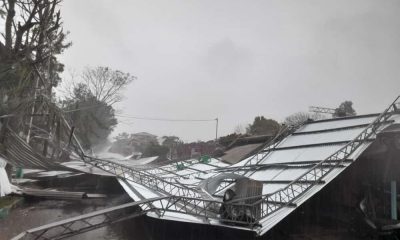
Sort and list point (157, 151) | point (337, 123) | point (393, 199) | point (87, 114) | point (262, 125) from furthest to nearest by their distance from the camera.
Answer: point (262, 125) → point (157, 151) → point (87, 114) → point (337, 123) → point (393, 199)

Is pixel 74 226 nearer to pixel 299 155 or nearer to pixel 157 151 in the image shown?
pixel 299 155

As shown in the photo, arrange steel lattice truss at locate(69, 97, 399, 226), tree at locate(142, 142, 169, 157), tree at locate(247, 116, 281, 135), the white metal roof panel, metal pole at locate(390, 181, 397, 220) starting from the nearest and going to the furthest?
steel lattice truss at locate(69, 97, 399, 226)
metal pole at locate(390, 181, 397, 220)
the white metal roof panel
tree at locate(247, 116, 281, 135)
tree at locate(142, 142, 169, 157)

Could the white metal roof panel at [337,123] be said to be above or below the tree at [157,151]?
above

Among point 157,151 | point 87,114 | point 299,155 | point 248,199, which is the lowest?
point 248,199

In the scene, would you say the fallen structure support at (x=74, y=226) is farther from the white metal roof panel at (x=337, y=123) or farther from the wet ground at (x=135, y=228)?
the white metal roof panel at (x=337, y=123)

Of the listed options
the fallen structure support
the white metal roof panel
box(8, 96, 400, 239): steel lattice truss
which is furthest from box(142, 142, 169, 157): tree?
the fallen structure support

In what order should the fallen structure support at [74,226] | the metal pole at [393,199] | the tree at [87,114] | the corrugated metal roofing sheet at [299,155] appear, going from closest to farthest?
1. the fallen structure support at [74,226]
2. the corrugated metal roofing sheet at [299,155]
3. the metal pole at [393,199]
4. the tree at [87,114]

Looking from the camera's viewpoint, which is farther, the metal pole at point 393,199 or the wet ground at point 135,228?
the metal pole at point 393,199

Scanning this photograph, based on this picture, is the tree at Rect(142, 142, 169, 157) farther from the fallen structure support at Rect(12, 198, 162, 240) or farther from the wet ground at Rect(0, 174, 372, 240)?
the fallen structure support at Rect(12, 198, 162, 240)

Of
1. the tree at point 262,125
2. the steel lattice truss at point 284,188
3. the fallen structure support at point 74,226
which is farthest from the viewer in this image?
the tree at point 262,125

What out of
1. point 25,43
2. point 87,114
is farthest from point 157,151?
point 25,43

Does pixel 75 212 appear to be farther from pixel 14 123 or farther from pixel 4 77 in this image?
pixel 4 77

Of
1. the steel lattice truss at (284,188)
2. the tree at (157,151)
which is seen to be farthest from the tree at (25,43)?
the tree at (157,151)

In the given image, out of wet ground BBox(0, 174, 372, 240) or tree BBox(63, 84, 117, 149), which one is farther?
tree BBox(63, 84, 117, 149)
